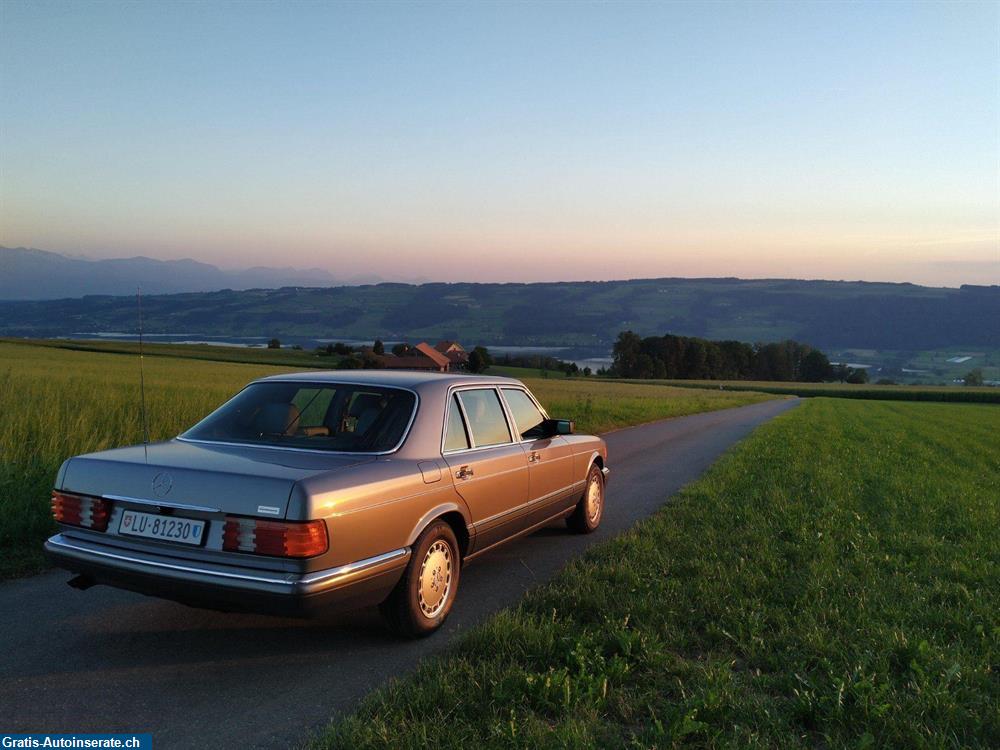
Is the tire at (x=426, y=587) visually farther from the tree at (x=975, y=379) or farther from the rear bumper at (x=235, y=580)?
the tree at (x=975, y=379)

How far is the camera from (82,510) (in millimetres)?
4121

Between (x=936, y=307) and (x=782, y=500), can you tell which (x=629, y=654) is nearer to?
(x=782, y=500)

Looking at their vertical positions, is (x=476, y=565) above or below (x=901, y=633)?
below

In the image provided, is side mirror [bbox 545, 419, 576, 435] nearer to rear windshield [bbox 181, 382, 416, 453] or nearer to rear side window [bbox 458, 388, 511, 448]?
rear side window [bbox 458, 388, 511, 448]

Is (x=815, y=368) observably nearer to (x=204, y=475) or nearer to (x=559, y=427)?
(x=559, y=427)

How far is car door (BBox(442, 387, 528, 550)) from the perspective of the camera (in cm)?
495

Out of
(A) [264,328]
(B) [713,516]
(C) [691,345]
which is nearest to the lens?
(B) [713,516]

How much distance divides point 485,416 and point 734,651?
2.38m

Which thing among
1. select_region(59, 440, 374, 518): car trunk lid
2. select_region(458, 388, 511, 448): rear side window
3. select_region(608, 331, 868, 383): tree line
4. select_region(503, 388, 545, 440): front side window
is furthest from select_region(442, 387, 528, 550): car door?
select_region(608, 331, 868, 383): tree line

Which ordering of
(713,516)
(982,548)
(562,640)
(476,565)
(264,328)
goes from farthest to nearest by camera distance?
(264,328) < (713,516) < (982,548) < (476,565) < (562,640)

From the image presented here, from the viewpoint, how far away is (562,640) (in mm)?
4082

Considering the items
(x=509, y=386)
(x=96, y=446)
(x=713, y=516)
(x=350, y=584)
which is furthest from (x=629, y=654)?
(x=96, y=446)

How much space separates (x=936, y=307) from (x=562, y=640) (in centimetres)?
18266

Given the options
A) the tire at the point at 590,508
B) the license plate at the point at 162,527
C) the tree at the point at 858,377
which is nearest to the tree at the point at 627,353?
the tree at the point at 858,377
